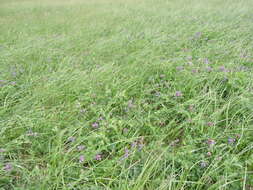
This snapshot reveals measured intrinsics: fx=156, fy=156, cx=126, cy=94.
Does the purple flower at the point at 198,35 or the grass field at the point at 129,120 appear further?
the purple flower at the point at 198,35

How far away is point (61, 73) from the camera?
225 cm

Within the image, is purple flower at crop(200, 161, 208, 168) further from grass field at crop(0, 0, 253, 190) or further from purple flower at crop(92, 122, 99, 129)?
purple flower at crop(92, 122, 99, 129)

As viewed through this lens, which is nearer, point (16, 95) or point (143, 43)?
point (16, 95)

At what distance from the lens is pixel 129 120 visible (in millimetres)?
1421

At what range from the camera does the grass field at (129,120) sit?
1.06m

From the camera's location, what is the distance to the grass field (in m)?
1.06

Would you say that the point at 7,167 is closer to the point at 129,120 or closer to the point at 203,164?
the point at 129,120

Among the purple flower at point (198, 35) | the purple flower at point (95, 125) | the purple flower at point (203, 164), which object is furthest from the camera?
Result: the purple flower at point (198, 35)

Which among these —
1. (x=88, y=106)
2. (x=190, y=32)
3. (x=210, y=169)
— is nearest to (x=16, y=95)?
(x=88, y=106)

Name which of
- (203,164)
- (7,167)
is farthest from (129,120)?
(7,167)

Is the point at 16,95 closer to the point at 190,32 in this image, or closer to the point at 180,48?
the point at 180,48

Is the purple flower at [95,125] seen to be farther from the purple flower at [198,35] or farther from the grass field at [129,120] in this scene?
the purple flower at [198,35]

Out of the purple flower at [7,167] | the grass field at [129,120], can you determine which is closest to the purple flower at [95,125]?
the grass field at [129,120]

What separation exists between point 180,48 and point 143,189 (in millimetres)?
2420
